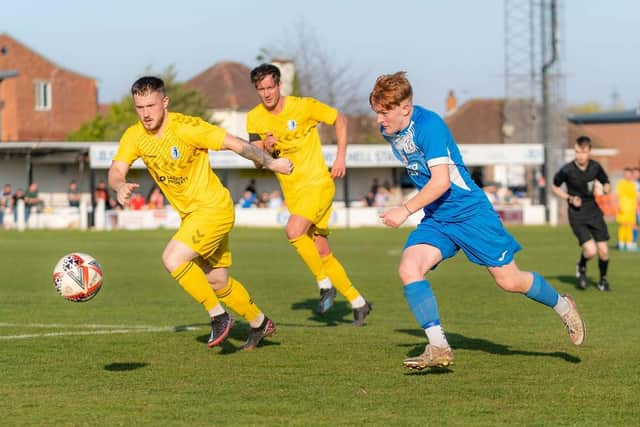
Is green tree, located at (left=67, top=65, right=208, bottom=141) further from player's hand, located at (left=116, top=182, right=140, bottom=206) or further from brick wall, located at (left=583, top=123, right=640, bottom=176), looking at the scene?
player's hand, located at (left=116, top=182, right=140, bottom=206)

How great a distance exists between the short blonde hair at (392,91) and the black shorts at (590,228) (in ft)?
30.2

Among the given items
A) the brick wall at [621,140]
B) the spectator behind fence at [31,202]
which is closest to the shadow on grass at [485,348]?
the spectator behind fence at [31,202]

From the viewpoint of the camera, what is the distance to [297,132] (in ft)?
37.9

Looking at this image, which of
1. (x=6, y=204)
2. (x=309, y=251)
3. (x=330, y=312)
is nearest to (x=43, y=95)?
(x=6, y=204)

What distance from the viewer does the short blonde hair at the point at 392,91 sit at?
8000 millimetres

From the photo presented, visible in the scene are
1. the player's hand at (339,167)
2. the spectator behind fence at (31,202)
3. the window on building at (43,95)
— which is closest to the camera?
the player's hand at (339,167)

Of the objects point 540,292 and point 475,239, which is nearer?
point 475,239

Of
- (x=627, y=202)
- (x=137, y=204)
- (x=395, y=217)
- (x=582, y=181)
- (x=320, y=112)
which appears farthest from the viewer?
(x=137, y=204)

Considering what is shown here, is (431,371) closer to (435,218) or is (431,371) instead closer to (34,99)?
(435,218)

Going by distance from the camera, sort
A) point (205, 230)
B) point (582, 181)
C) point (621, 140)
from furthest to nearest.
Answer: point (621, 140) → point (582, 181) → point (205, 230)

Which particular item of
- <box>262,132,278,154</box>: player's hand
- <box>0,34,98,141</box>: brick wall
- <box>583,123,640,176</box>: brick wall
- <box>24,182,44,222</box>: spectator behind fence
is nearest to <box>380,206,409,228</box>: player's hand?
<box>262,132,278,154</box>: player's hand

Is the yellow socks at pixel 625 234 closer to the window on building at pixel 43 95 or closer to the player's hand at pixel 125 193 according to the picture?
the player's hand at pixel 125 193

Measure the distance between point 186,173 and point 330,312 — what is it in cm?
463

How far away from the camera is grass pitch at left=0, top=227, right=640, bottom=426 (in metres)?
6.78
